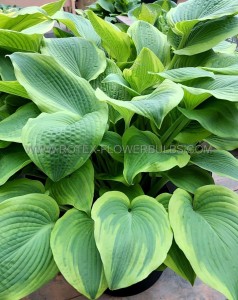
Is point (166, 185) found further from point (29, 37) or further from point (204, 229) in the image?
point (29, 37)

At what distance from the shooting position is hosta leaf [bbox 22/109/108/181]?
1.26 ft

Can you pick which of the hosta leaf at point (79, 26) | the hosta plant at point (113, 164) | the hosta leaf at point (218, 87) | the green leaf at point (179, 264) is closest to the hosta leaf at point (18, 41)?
the hosta plant at point (113, 164)

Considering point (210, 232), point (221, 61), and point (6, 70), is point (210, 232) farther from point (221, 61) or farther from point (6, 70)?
point (6, 70)

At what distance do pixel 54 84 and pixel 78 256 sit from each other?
29 cm

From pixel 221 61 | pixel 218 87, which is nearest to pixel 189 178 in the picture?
pixel 218 87

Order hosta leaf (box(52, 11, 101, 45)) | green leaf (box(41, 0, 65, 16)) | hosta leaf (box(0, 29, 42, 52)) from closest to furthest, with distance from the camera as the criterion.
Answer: hosta leaf (box(0, 29, 42, 52)) → hosta leaf (box(52, 11, 101, 45)) → green leaf (box(41, 0, 65, 16))

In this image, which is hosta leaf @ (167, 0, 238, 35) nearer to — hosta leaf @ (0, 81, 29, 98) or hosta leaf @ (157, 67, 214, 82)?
hosta leaf @ (157, 67, 214, 82)

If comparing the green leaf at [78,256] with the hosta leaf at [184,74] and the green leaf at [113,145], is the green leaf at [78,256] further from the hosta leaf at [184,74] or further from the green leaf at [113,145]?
the hosta leaf at [184,74]

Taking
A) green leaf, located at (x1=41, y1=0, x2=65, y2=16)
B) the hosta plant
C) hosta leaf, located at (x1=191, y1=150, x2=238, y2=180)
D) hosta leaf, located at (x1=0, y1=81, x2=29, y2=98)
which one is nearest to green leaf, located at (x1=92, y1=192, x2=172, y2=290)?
the hosta plant

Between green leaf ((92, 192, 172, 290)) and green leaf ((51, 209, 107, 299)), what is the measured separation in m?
0.04

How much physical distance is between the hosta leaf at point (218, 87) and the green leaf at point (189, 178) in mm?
154

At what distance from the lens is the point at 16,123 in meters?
0.51

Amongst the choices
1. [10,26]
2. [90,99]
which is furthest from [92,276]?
[10,26]

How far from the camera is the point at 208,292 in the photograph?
1.88 feet
